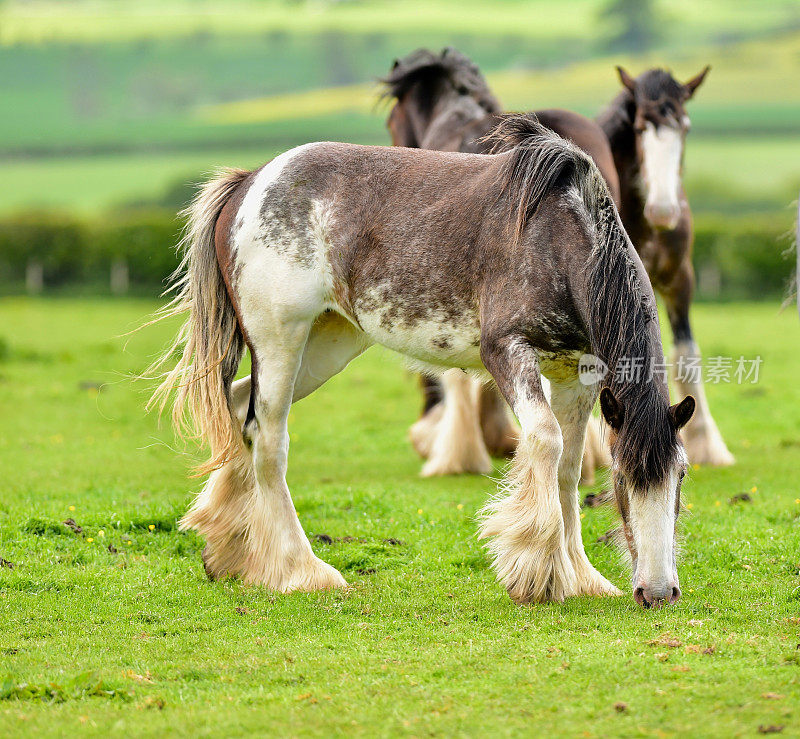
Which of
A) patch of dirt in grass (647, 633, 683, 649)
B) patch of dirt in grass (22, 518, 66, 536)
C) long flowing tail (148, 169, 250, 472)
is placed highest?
long flowing tail (148, 169, 250, 472)

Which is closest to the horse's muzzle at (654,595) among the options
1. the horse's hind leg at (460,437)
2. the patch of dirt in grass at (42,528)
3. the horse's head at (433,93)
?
the patch of dirt in grass at (42,528)

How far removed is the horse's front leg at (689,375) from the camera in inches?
361

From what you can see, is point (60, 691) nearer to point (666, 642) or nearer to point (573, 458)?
point (666, 642)

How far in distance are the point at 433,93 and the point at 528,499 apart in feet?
21.1

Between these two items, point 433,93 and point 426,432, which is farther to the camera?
point 433,93

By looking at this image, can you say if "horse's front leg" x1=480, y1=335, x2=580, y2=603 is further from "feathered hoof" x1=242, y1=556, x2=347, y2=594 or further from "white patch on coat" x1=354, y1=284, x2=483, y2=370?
"feathered hoof" x1=242, y1=556, x2=347, y2=594

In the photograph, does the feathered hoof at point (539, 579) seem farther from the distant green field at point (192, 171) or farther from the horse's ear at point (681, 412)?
the distant green field at point (192, 171)

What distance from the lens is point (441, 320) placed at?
17.9ft

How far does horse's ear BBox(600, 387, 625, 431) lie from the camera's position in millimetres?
4867

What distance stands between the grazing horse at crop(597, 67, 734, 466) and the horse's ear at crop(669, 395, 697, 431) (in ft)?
11.4

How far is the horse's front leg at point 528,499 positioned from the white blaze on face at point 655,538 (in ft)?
1.37

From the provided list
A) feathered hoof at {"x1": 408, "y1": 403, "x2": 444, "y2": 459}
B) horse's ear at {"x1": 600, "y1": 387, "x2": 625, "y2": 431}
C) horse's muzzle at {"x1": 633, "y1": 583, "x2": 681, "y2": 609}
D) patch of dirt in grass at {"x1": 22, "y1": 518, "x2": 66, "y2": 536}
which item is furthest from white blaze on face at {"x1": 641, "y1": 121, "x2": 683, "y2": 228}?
patch of dirt in grass at {"x1": 22, "y1": 518, "x2": 66, "y2": 536}

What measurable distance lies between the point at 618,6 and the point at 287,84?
24.0 m

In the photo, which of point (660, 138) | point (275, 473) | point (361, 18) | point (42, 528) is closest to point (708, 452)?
point (660, 138)
